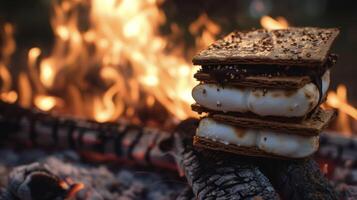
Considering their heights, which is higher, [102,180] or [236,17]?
[236,17]

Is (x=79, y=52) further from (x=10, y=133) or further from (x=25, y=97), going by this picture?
(x=10, y=133)

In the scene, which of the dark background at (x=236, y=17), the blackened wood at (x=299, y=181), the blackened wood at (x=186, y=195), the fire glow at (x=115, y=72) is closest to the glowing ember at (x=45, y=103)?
the fire glow at (x=115, y=72)

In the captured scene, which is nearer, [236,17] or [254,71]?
[254,71]

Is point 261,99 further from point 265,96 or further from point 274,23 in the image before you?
point 274,23

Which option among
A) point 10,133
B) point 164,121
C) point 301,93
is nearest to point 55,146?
point 10,133

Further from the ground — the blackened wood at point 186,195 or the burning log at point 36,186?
the burning log at point 36,186

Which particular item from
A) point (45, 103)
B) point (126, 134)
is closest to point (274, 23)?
point (45, 103)

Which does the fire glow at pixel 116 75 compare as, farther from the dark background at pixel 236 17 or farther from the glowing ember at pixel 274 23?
the dark background at pixel 236 17
